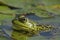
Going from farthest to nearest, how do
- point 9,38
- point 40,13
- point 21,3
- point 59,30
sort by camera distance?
point 21,3 < point 40,13 < point 59,30 < point 9,38

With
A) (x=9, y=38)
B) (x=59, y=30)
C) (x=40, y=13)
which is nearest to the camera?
(x=9, y=38)

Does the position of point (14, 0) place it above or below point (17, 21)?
above

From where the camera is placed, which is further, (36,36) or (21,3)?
(21,3)

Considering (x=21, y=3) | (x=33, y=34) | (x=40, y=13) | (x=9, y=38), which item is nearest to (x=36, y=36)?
(x=33, y=34)

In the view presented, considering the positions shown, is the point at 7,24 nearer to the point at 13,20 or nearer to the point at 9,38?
the point at 13,20

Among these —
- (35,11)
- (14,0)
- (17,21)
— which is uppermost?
(14,0)

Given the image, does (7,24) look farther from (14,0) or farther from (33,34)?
(14,0)

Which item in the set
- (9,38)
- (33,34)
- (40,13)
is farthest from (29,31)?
(40,13)
